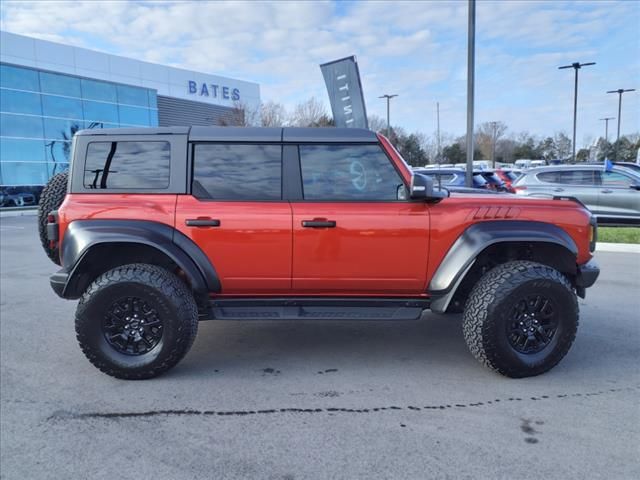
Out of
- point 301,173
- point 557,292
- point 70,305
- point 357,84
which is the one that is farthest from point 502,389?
point 357,84

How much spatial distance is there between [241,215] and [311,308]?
947mm

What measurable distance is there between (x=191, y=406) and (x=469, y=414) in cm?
189

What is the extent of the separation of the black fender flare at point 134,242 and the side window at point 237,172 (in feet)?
1.38

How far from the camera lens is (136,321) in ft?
12.4

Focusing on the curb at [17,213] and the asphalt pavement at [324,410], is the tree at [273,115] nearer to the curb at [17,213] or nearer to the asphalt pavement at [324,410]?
the curb at [17,213]

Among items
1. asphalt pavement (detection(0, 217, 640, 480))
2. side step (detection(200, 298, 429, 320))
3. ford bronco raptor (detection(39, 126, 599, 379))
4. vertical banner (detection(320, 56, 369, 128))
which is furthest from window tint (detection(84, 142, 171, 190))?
vertical banner (detection(320, 56, 369, 128))

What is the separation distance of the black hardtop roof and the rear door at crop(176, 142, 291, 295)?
58 mm

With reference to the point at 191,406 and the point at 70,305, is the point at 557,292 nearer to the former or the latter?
the point at 191,406

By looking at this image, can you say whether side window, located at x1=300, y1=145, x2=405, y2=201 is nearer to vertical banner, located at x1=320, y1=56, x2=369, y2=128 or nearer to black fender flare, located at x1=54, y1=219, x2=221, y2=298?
black fender flare, located at x1=54, y1=219, x2=221, y2=298

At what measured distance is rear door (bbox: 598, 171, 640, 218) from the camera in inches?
438

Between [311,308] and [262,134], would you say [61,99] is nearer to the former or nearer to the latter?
[262,134]

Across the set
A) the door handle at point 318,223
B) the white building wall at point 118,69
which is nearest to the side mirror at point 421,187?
the door handle at point 318,223

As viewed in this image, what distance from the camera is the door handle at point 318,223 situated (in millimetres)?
3701

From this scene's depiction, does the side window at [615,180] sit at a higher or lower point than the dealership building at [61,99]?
lower
